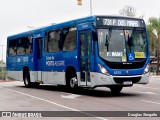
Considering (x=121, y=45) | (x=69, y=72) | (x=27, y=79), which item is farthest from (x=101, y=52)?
(x=27, y=79)

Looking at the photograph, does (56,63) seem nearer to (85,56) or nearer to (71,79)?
(71,79)

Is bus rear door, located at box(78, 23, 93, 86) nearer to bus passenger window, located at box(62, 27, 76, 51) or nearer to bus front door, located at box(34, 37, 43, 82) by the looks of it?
bus passenger window, located at box(62, 27, 76, 51)

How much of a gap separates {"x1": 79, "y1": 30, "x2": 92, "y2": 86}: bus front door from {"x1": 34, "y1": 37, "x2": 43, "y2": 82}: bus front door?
5727mm

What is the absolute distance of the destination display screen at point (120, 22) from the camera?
18028 mm

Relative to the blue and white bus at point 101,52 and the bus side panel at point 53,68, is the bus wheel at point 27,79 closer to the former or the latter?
the bus side panel at point 53,68

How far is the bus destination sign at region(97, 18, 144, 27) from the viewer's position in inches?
709

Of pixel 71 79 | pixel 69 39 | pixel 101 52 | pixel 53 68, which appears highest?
pixel 69 39

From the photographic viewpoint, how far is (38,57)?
24.7 metres

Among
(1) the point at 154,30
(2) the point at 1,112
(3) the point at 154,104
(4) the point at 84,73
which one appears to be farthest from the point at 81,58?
(1) the point at 154,30

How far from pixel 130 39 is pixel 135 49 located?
0.48 meters

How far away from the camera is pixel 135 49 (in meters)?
18.3

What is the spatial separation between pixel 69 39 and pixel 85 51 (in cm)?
181

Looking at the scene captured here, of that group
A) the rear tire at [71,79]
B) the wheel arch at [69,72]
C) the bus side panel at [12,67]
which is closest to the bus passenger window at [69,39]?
the wheel arch at [69,72]

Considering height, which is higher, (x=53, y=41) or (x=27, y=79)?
(x=53, y=41)
